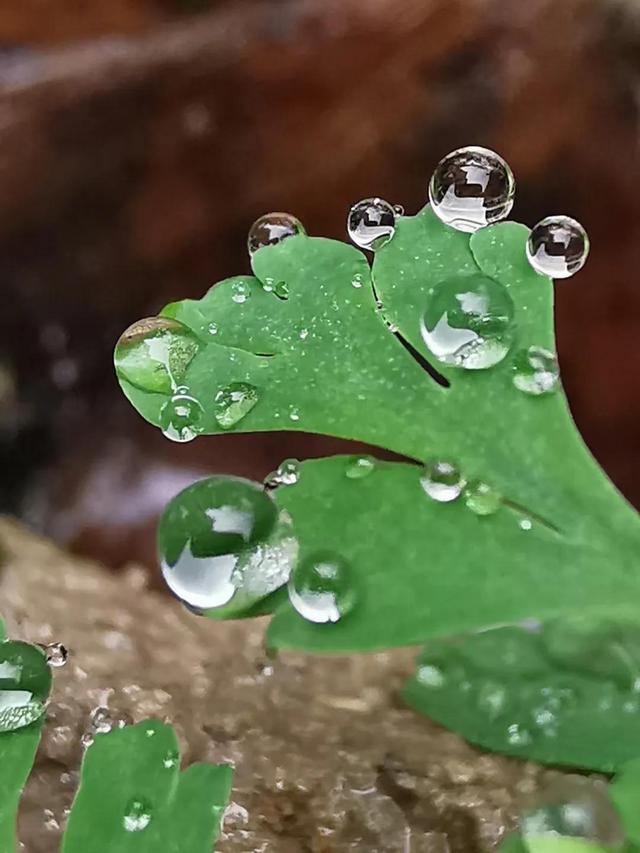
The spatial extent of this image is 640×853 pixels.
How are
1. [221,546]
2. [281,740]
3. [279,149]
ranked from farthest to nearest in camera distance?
[279,149] → [281,740] → [221,546]

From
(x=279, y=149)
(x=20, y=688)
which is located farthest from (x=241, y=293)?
(x=279, y=149)

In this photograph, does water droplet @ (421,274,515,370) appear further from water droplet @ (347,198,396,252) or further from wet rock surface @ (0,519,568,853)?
wet rock surface @ (0,519,568,853)

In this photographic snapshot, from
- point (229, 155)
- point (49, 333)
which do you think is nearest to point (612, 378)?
point (229, 155)

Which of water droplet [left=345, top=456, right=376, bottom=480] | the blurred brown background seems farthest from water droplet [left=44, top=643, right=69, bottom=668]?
the blurred brown background

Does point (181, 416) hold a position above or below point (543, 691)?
above

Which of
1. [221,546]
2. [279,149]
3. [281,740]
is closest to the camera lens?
[221,546]

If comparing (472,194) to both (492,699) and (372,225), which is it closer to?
(372,225)
